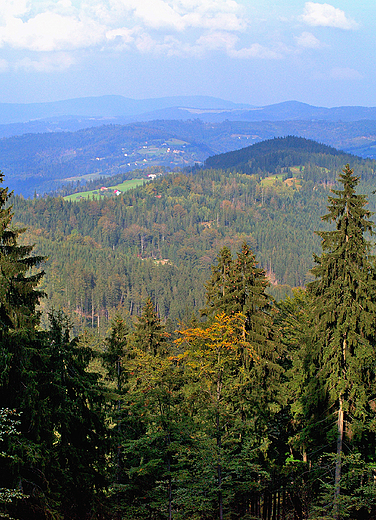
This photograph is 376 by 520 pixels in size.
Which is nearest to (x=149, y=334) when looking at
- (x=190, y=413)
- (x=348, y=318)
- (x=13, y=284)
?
(x=190, y=413)

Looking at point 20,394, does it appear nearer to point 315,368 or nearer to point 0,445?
point 0,445

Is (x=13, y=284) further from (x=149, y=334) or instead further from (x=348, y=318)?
(x=149, y=334)

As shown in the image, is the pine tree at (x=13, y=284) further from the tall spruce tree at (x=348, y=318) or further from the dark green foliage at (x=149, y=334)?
the dark green foliage at (x=149, y=334)

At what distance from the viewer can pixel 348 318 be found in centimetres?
1712

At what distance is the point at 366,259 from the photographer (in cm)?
1736

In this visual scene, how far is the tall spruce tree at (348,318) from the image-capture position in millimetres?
17109

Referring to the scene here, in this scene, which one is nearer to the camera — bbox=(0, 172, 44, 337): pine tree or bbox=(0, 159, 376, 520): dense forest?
bbox=(0, 159, 376, 520): dense forest

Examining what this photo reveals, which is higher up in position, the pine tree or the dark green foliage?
the pine tree

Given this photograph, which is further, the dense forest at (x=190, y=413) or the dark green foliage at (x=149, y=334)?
the dark green foliage at (x=149, y=334)

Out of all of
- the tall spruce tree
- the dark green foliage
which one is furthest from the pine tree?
the dark green foliage

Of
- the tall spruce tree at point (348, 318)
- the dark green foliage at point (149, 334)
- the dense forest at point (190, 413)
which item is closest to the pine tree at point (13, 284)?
the dense forest at point (190, 413)

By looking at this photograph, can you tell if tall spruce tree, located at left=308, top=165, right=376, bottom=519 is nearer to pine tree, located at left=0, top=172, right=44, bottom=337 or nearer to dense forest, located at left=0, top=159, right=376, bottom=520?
dense forest, located at left=0, top=159, right=376, bottom=520

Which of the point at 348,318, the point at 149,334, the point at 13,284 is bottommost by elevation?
the point at 149,334

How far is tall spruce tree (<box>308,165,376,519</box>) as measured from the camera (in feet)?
56.1
